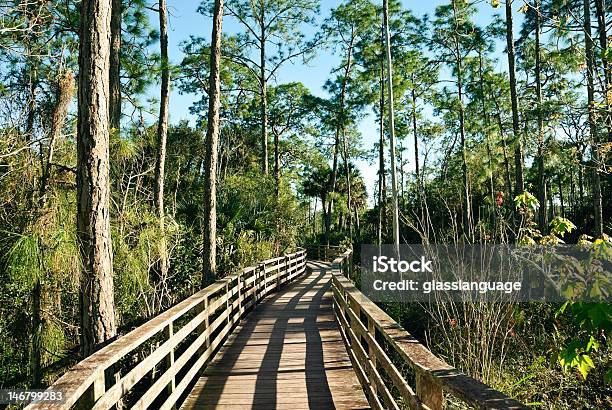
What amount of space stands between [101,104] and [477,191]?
29.8 m

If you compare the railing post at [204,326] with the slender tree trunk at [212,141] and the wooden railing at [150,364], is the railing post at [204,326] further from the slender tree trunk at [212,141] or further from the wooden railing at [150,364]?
the slender tree trunk at [212,141]

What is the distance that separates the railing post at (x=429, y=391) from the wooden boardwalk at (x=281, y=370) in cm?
216

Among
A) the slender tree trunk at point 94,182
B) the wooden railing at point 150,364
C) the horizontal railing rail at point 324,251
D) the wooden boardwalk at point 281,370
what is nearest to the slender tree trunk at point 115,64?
the wooden railing at point 150,364

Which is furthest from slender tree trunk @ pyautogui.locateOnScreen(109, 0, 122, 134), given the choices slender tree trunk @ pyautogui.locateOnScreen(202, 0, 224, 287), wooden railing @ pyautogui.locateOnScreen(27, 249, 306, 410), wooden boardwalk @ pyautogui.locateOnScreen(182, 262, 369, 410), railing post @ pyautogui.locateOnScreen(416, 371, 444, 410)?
railing post @ pyautogui.locateOnScreen(416, 371, 444, 410)

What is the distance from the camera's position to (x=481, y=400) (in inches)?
72.4

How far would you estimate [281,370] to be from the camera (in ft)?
20.1

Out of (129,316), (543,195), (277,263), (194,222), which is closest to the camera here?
(129,316)

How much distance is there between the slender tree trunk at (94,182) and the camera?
498cm

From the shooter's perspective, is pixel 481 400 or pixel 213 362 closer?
pixel 481 400

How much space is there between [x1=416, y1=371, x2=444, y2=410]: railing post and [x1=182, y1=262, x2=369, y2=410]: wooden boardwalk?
2.16 metres

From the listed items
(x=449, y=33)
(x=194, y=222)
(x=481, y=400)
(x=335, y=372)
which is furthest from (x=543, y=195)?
(x=481, y=400)

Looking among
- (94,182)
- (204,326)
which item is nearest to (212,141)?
(204,326)

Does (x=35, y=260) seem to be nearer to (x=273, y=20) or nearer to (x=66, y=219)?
(x=66, y=219)

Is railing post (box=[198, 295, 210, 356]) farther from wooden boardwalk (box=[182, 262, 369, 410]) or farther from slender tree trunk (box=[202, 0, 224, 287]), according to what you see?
slender tree trunk (box=[202, 0, 224, 287])
